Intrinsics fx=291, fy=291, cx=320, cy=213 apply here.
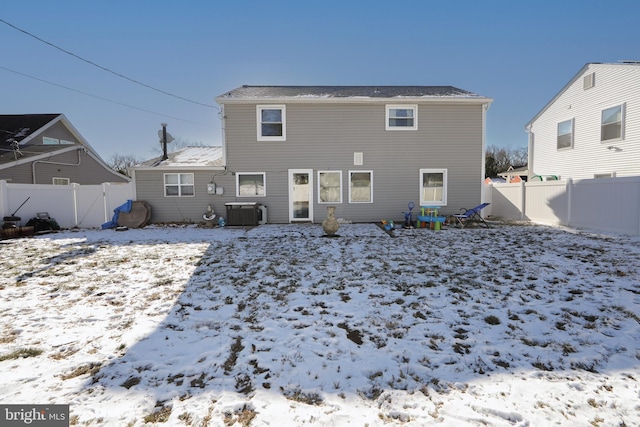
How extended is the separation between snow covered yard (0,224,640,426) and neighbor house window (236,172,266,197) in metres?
6.16

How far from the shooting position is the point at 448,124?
11.7 m

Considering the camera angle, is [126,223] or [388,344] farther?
[126,223]

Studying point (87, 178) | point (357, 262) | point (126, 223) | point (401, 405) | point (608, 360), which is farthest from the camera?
point (87, 178)

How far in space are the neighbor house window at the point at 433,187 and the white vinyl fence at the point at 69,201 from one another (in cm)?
1177

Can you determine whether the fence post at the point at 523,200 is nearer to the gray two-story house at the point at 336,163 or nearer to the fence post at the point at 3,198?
the gray two-story house at the point at 336,163

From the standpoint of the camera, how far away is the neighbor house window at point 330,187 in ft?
38.5

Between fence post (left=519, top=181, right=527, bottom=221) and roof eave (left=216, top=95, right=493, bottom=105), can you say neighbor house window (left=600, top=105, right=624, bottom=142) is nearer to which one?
fence post (left=519, top=181, right=527, bottom=221)

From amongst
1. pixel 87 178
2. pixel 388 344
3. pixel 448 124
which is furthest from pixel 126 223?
Result: pixel 448 124

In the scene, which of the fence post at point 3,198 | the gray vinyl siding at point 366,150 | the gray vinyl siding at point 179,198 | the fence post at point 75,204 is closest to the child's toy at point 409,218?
the gray vinyl siding at point 366,150

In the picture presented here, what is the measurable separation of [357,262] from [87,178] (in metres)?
18.2

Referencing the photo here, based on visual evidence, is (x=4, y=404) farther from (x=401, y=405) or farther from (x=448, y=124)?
(x=448, y=124)

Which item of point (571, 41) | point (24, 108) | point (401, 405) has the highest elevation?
point (571, 41)

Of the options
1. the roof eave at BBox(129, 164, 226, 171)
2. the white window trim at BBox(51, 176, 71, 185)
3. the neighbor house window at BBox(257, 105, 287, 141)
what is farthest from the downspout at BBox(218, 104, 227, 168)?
the white window trim at BBox(51, 176, 71, 185)

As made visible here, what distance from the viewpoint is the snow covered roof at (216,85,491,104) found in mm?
11359
